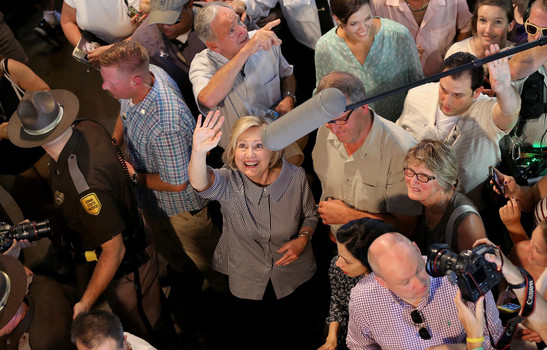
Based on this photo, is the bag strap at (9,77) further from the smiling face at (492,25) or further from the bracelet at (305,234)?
the smiling face at (492,25)

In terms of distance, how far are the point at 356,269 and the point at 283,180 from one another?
663 mm

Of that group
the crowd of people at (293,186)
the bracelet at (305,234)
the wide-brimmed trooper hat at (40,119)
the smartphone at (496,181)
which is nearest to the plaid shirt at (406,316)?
the crowd of people at (293,186)

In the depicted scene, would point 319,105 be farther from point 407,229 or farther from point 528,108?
point 528,108

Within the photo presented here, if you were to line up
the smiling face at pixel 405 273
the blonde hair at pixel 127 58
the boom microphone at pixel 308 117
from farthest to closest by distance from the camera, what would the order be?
the blonde hair at pixel 127 58, the smiling face at pixel 405 273, the boom microphone at pixel 308 117

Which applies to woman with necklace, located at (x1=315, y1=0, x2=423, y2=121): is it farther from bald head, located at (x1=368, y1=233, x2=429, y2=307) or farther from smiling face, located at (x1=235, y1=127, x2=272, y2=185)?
bald head, located at (x1=368, y1=233, x2=429, y2=307)

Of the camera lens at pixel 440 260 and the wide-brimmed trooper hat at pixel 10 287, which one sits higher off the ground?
the camera lens at pixel 440 260

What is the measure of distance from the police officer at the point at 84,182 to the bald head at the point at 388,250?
133 cm

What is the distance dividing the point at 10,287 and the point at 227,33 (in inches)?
69.0

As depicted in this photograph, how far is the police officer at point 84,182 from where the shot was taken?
9.23 ft

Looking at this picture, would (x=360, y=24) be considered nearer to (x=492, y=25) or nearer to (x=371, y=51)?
(x=371, y=51)

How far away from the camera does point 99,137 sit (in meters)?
2.95

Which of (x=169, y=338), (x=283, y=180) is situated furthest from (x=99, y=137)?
(x=169, y=338)

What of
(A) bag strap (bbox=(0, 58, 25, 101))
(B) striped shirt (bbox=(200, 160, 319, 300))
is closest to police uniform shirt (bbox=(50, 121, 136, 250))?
(B) striped shirt (bbox=(200, 160, 319, 300))

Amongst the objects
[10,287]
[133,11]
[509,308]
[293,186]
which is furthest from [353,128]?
[133,11]
